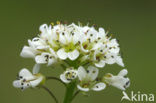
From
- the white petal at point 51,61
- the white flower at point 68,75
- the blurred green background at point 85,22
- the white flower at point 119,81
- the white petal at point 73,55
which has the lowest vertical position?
the blurred green background at point 85,22

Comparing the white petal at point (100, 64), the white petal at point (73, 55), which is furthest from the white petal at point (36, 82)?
the white petal at point (100, 64)

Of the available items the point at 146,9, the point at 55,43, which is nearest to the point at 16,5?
the point at 146,9

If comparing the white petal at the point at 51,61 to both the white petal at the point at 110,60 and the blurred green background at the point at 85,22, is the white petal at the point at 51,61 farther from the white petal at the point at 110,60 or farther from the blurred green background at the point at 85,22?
the blurred green background at the point at 85,22

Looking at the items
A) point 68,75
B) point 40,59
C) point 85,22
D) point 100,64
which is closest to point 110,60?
point 100,64

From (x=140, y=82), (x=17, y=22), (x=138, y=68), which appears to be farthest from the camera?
(x=17, y=22)

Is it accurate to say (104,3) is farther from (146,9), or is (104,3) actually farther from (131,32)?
(131,32)

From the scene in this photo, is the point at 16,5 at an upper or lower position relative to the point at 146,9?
upper

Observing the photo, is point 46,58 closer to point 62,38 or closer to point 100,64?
point 62,38

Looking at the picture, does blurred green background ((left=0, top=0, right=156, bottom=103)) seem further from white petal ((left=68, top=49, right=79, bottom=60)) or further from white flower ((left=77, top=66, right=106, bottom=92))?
white petal ((left=68, top=49, right=79, bottom=60))
